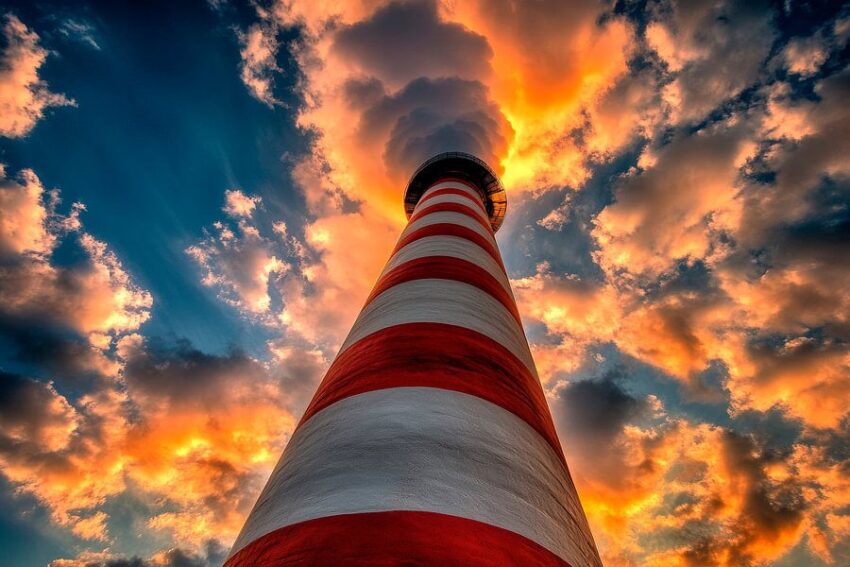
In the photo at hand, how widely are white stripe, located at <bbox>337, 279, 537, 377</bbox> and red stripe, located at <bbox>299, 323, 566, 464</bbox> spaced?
0.39 feet

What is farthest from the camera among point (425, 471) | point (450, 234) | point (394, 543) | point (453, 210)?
point (453, 210)

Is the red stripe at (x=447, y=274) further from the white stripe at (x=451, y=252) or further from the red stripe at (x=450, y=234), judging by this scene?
the red stripe at (x=450, y=234)

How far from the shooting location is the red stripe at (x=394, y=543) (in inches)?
58.6

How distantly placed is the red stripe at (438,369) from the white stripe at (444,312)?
0.39 feet

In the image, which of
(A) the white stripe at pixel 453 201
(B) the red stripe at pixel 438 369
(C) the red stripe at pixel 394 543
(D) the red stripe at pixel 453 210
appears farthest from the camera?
(A) the white stripe at pixel 453 201

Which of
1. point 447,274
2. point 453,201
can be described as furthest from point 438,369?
point 453,201

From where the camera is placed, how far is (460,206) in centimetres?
733

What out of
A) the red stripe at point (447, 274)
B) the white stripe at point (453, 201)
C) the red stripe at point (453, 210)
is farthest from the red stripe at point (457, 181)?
the red stripe at point (447, 274)

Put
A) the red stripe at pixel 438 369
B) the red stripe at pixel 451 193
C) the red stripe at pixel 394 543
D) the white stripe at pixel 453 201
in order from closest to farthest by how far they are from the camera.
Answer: the red stripe at pixel 394 543 < the red stripe at pixel 438 369 < the white stripe at pixel 453 201 < the red stripe at pixel 451 193

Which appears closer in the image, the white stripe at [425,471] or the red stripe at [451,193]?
the white stripe at [425,471]

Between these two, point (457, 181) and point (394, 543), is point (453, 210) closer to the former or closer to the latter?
point (457, 181)

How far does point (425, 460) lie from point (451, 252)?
10.4 feet

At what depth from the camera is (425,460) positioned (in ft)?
6.62

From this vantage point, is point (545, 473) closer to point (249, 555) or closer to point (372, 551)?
point (372, 551)
